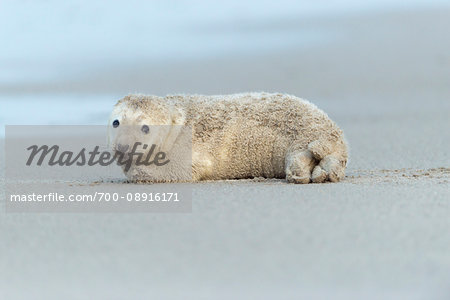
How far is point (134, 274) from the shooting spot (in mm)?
3434

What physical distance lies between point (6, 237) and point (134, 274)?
3.68 ft

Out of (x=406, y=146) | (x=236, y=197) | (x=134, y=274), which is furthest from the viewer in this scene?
(x=406, y=146)

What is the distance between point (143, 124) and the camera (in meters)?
5.71

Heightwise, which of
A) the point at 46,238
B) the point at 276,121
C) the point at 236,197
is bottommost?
the point at 46,238

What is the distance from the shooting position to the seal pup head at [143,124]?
18.6 ft

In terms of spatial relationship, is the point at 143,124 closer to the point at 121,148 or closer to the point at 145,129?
the point at 145,129

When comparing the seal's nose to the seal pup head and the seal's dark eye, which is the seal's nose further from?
the seal's dark eye

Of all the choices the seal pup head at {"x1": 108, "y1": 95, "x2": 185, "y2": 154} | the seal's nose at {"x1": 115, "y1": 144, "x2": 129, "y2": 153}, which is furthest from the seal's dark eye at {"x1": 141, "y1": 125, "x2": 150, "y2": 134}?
the seal's nose at {"x1": 115, "y1": 144, "x2": 129, "y2": 153}

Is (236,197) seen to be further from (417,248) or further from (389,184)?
(417,248)

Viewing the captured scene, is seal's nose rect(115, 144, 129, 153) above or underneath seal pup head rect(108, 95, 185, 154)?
underneath

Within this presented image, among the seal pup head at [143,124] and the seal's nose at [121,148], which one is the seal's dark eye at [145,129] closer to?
the seal pup head at [143,124]

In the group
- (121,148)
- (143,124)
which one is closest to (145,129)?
(143,124)

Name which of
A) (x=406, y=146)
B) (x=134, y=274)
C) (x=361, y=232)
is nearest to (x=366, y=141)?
(x=406, y=146)

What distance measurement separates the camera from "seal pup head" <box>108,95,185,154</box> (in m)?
5.67
